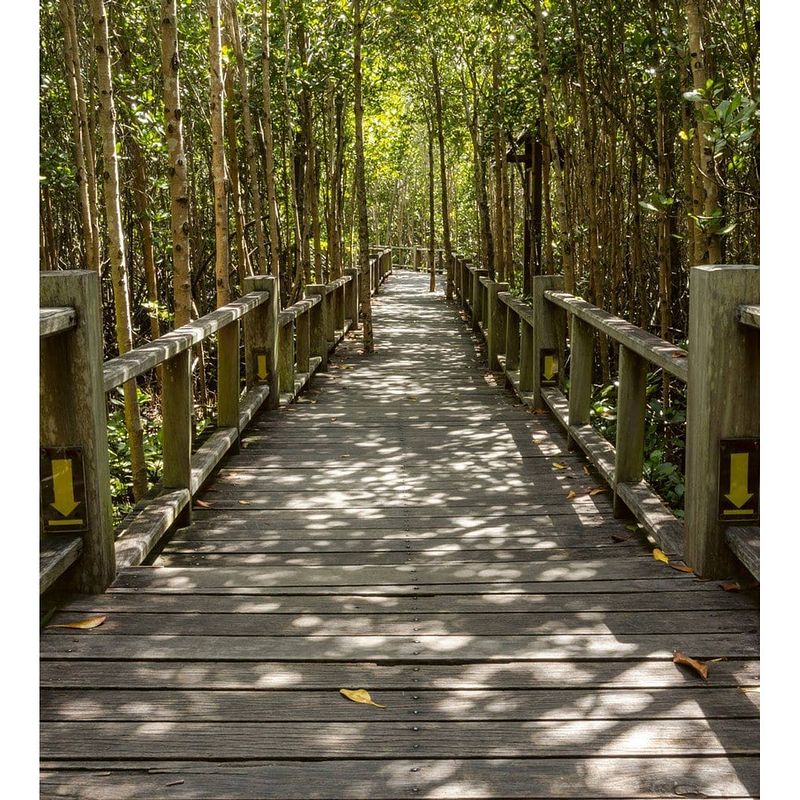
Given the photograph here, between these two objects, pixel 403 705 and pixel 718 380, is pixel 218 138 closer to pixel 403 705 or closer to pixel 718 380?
pixel 718 380

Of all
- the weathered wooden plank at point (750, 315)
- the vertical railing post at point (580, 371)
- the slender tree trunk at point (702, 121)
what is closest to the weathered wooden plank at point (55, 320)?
the weathered wooden plank at point (750, 315)

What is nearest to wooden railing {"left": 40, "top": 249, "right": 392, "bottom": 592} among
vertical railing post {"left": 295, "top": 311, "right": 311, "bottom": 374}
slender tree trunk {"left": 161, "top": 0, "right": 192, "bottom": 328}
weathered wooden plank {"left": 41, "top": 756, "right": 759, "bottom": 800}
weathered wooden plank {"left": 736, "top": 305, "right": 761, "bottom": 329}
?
weathered wooden plank {"left": 41, "top": 756, "right": 759, "bottom": 800}

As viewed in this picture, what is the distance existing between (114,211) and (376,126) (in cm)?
1541

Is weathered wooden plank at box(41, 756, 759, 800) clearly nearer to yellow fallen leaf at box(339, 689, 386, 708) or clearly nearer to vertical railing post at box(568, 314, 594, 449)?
yellow fallen leaf at box(339, 689, 386, 708)

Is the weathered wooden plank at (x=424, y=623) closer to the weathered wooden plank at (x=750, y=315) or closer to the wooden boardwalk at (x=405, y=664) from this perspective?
the wooden boardwalk at (x=405, y=664)

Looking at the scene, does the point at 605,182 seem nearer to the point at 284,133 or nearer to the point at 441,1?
the point at 284,133

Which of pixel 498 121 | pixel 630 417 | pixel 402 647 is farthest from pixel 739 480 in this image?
pixel 498 121

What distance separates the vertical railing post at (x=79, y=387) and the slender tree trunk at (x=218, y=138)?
508 cm

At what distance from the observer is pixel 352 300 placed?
15.3 metres

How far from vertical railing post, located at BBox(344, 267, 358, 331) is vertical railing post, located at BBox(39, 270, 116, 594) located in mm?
11566
